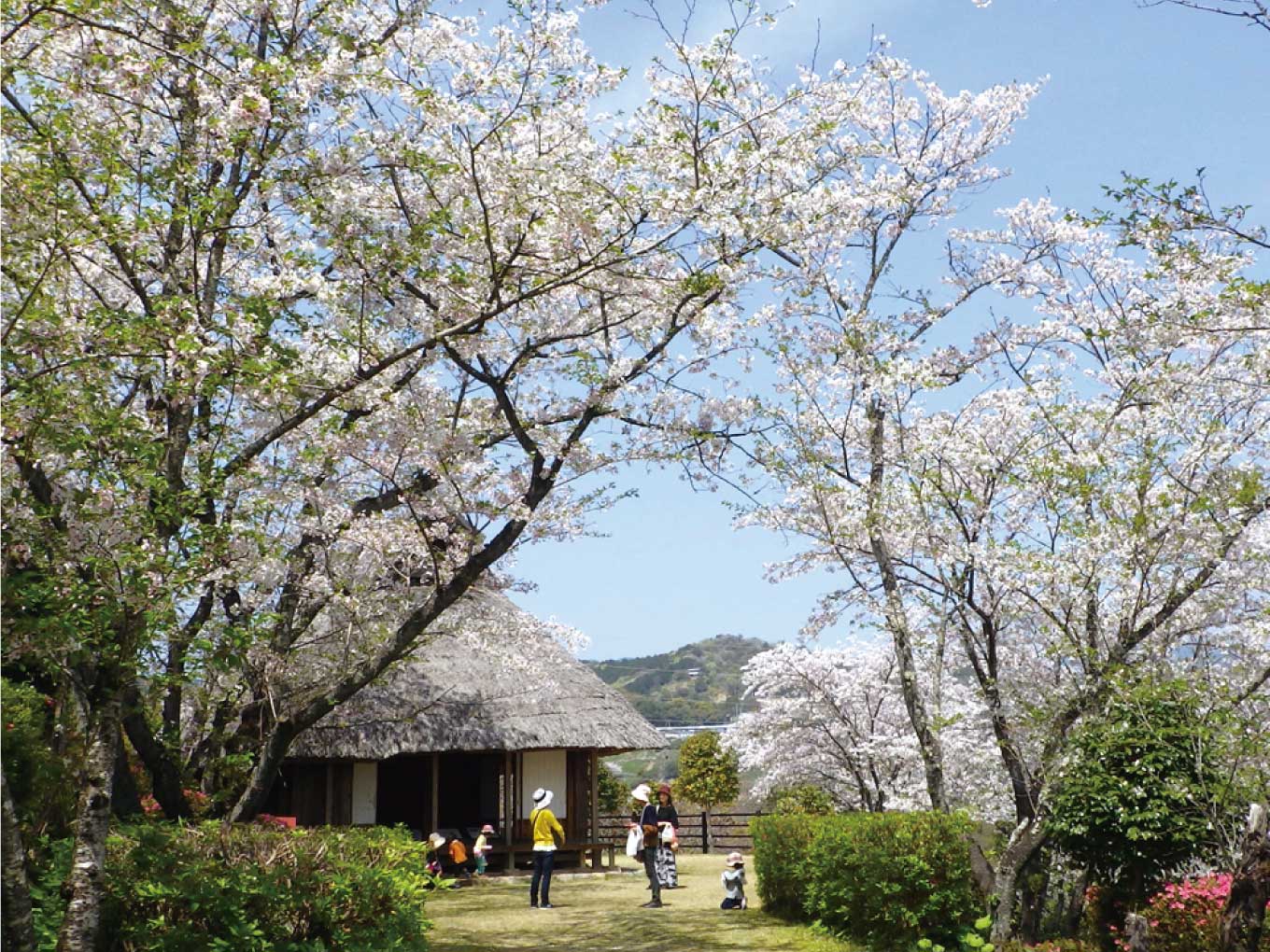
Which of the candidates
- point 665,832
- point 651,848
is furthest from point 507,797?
point 651,848

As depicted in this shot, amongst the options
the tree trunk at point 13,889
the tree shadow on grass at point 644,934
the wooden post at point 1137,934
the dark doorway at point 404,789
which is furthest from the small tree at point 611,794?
the tree trunk at point 13,889

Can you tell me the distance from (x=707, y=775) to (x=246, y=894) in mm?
22946

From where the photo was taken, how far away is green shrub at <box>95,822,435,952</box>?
661cm

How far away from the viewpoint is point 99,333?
277 inches

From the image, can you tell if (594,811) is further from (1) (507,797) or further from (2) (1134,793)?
(2) (1134,793)

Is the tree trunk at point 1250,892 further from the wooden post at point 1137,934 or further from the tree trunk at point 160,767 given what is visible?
the tree trunk at point 160,767

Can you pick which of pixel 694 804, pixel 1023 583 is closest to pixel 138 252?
pixel 1023 583

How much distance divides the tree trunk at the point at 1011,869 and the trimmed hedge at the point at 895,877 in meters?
0.42

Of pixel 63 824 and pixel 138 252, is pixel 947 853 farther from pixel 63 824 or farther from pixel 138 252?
pixel 138 252

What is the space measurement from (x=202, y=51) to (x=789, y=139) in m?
4.12

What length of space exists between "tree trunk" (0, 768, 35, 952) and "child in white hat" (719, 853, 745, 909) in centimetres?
915

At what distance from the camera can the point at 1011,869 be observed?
995 cm

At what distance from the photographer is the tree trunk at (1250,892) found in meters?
7.32

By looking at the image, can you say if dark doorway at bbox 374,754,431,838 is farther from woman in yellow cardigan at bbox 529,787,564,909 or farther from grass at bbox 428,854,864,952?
woman in yellow cardigan at bbox 529,787,564,909
